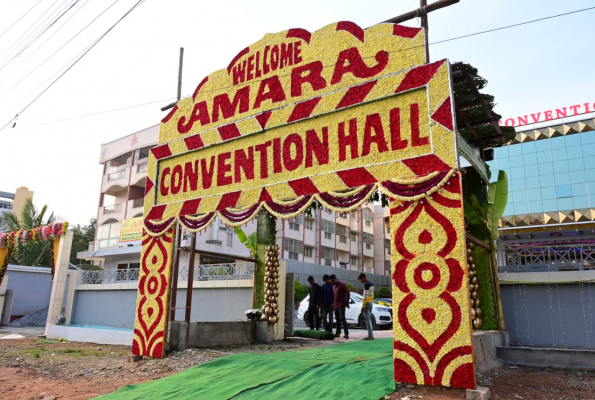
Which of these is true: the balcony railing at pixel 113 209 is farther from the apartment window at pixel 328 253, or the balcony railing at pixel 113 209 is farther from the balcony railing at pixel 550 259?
the balcony railing at pixel 550 259

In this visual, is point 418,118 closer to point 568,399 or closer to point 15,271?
point 568,399

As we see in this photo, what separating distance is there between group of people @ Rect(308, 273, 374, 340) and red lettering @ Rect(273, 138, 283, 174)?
13.2 ft

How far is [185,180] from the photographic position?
27.3ft

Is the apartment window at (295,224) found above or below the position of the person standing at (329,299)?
above

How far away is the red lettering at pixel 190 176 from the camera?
815 cm

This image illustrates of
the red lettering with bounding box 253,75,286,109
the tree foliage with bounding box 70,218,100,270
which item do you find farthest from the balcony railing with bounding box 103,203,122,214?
the red lettering with bounding box 253,75,286,109

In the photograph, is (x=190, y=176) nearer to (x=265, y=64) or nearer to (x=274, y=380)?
(x=265, y=64)

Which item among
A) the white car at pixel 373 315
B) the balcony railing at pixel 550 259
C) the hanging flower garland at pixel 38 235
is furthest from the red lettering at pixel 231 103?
the white car at pixel 373 315

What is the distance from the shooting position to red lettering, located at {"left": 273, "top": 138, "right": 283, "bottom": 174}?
6.92 meters

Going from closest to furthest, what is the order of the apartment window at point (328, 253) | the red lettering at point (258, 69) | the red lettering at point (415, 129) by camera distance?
the red lettering at point (415, 129), the red lettering at point (258, 69), the apartment window at point (328, 253)

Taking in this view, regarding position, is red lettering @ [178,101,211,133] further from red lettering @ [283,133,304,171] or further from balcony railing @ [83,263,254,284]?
balcony railing @ [83,263,254,284]

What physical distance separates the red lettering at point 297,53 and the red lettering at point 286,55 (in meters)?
0.07

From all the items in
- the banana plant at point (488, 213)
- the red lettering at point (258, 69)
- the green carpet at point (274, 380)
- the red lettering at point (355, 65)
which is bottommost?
the green carpet at point (274, 380)

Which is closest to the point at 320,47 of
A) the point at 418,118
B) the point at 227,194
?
the point at 418,118
